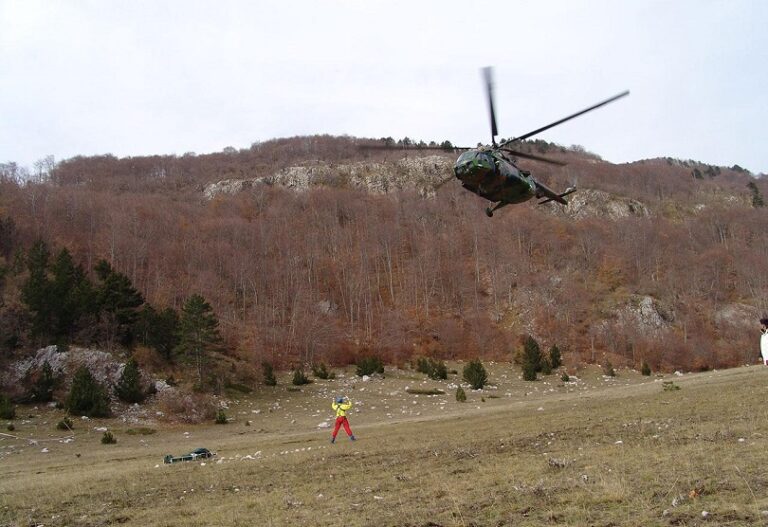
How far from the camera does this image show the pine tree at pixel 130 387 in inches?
1252

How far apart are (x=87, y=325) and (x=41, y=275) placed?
5.47 meters

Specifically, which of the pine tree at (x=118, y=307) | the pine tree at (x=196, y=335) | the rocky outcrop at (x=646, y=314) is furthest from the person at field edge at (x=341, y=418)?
the rocky outcrop at (x=646, y=314)

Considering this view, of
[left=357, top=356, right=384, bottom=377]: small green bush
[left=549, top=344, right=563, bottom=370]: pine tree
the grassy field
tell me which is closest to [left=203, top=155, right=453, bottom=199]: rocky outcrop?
[left=549, top=344, right=563, bottom=370]: pine tree

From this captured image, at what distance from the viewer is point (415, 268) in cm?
8125

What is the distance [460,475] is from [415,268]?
72254 millimetres

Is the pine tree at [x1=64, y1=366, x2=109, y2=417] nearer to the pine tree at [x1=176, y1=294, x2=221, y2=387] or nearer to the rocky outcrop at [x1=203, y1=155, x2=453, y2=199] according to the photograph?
the pine tree at [x1=176, y1=294, x2=221, y2=387]

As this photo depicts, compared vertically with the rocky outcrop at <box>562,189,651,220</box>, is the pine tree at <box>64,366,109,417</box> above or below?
below

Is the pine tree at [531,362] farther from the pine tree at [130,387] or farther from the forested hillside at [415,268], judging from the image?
the pine tree at [130,387]

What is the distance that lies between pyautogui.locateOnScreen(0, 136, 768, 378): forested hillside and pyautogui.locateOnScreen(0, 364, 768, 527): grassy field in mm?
28297

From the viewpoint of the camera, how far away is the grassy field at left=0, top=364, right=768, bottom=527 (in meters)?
6.12

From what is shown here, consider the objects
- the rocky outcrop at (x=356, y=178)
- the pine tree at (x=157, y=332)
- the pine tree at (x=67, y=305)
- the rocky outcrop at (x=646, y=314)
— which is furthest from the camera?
the rocky outcrop at (x=356, y=178)

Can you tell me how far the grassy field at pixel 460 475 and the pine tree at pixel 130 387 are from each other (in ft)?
32.6

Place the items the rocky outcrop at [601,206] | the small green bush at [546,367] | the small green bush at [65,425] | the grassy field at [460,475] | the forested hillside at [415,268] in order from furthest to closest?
the rocky outcrop at [601,206], the forested hillside at [415,268], the small green bush at [546,367], the small green bush at [65,425], the grassy field at [460,475]

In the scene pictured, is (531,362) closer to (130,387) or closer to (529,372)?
(529,372)
